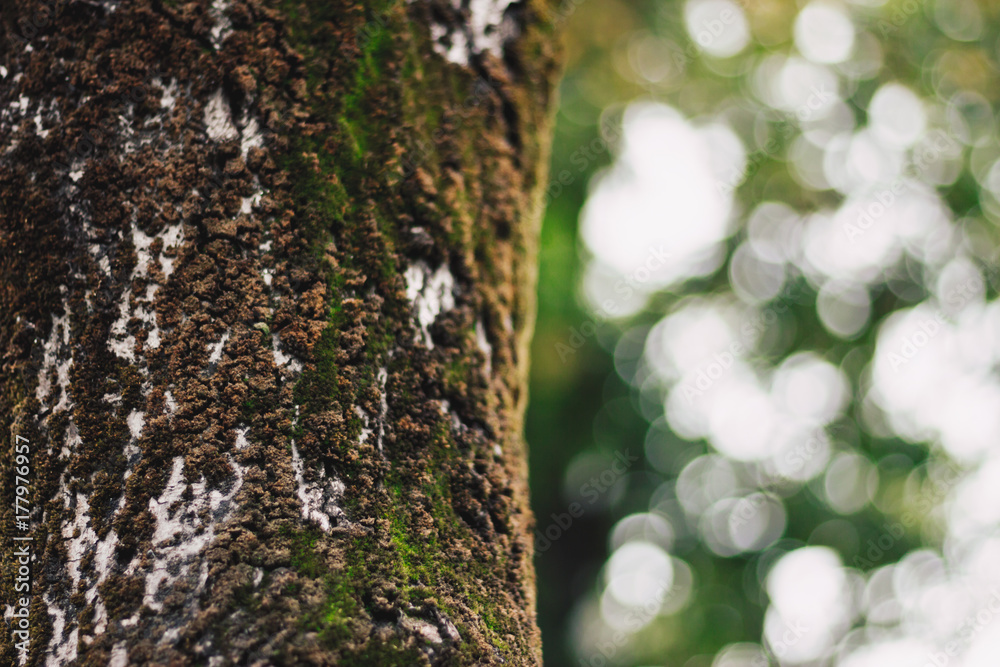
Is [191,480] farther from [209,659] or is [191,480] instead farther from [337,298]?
[337,298]

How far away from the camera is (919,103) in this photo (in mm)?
9977

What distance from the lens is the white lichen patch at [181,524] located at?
3.20 feet

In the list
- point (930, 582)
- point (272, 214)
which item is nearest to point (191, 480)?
point (272, 214)

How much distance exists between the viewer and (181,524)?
1.01 meters

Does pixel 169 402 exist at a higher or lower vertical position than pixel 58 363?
lower

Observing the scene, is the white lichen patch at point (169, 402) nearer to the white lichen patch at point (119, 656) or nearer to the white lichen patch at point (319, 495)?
the white lichen patch at point (319, 495)

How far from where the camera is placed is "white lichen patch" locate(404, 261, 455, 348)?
1.29 m

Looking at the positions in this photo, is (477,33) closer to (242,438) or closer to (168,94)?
(168,94)

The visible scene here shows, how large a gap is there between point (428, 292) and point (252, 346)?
0.36 m
